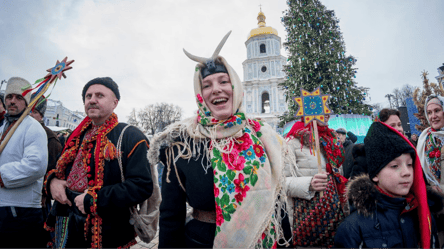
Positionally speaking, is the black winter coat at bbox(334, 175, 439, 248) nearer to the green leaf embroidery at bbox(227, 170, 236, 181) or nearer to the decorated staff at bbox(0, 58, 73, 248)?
the green leaf embroidery at bbox(227, 170, 236, 181)

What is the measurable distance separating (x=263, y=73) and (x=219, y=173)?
34.0 metres

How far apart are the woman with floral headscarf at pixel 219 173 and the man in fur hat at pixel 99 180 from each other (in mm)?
469

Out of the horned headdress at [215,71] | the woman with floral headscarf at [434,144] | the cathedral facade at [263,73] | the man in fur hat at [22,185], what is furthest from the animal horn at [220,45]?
the cathedral facade at [263,73]

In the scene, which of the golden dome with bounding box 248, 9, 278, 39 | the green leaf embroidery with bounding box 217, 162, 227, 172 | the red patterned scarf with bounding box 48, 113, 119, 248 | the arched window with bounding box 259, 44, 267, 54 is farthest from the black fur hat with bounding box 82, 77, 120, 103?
the golden dome with bounding box 248, 9, 278, 39

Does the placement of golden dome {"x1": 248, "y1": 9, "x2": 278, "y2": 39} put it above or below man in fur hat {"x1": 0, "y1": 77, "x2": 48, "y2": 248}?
above

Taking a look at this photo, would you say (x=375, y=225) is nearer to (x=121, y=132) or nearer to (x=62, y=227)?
(x=121, y=132)

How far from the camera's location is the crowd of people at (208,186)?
1475 millimetres

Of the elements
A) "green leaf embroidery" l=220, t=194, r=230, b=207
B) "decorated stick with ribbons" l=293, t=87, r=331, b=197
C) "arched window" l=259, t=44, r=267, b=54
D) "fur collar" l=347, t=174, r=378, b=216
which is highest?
"arched window" l=259, t=44, r=267, b=54

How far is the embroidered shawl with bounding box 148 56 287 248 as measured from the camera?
1.39 m

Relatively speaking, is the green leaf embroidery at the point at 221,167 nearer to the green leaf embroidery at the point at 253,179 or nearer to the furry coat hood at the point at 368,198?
the green leaf embroidery at the point at 253,179

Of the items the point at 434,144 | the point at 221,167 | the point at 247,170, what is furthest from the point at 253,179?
the point at 434,144

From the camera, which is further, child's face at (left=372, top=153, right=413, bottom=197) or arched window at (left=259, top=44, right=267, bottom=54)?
arched window at (left=259, top=44, right=267, bottom=54)

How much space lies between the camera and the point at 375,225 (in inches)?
62.3

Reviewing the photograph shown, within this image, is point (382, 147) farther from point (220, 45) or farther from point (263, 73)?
point (263, 73)
